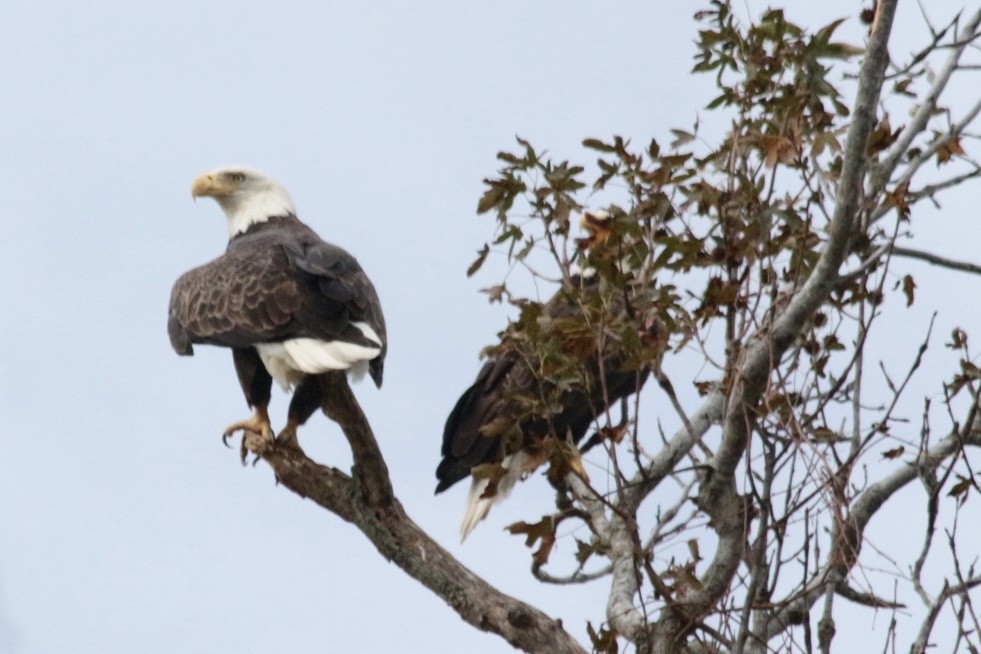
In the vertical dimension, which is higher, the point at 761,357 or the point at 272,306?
the point at 272,306

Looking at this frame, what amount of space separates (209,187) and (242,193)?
0.48 feet

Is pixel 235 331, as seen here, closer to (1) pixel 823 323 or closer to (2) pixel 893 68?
(1) pixel 823 323

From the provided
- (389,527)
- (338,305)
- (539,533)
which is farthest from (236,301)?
(539,533)

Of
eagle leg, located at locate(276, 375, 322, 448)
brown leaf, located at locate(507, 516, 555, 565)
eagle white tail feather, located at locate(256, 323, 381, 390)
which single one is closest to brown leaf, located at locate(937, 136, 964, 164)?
brown leaf, located at locate(507, 516, 555, 565)

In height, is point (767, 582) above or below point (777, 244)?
below

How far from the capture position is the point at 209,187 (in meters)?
6.82

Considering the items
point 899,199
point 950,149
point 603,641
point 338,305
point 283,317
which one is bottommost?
point 603,641

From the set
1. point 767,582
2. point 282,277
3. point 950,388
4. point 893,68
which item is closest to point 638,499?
point 767,582

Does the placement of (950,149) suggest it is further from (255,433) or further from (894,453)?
(255,433)

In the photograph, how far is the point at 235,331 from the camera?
566cm

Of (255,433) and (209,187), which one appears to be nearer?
(255,433)

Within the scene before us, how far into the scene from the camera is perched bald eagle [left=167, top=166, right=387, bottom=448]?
17.8ft

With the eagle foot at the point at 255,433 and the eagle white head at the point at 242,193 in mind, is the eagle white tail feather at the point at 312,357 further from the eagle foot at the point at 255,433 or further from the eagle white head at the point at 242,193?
the eagle white head at the point at 242,193

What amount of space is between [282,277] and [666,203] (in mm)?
2043
